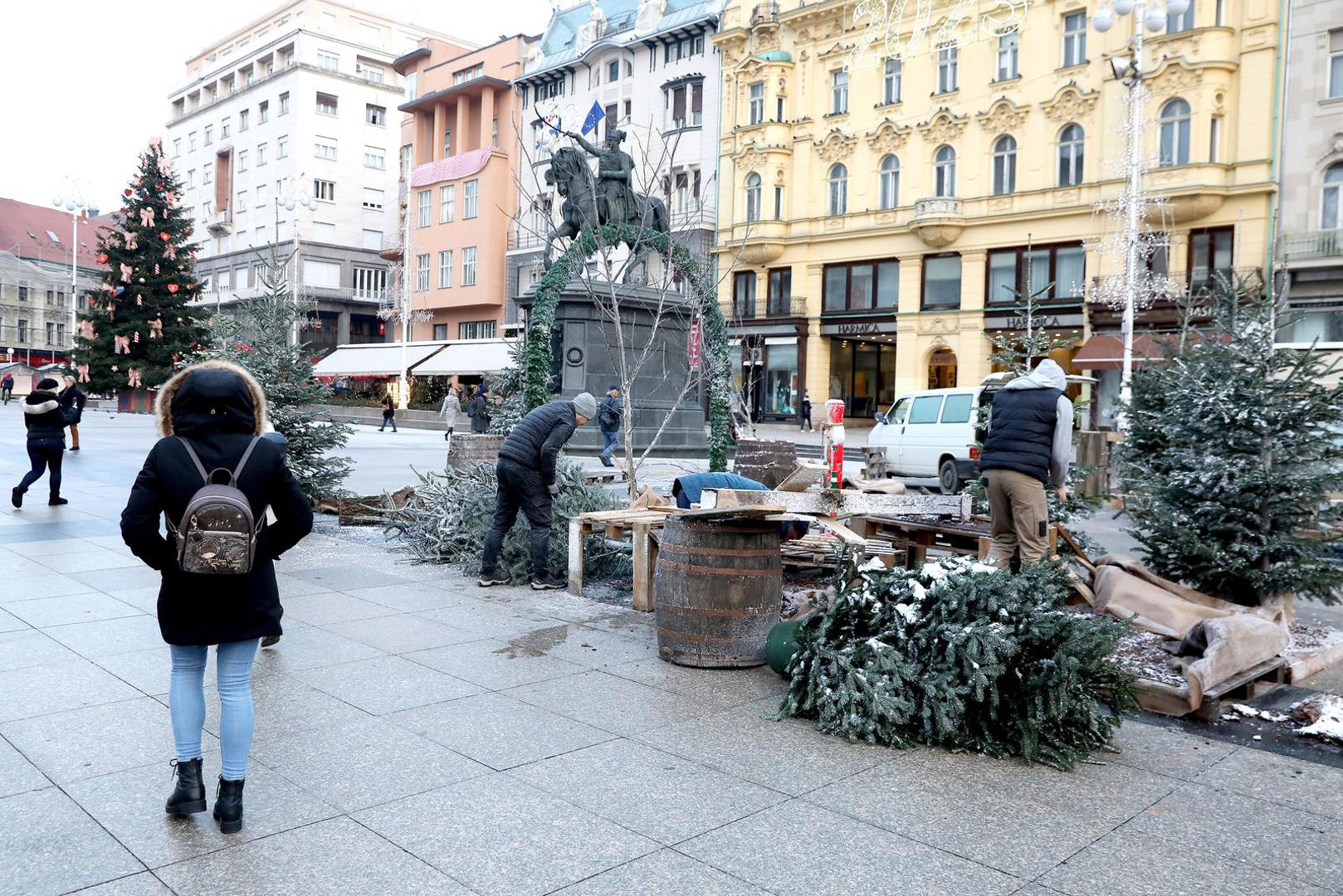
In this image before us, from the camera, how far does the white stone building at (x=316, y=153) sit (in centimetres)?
6762

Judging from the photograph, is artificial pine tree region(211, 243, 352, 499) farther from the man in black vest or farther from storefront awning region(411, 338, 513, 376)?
storefront awning region(411, 338, 513, 376)

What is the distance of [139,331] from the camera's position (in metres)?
45.5

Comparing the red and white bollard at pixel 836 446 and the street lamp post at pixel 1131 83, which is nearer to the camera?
the red and white bollard at pixel 836 446

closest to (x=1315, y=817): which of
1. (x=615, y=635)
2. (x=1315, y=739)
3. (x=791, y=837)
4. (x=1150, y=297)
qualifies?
(x=1315, y=739)

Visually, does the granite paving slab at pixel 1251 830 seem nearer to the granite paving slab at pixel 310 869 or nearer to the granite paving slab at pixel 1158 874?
the granite paving slab at pixel 1158 874

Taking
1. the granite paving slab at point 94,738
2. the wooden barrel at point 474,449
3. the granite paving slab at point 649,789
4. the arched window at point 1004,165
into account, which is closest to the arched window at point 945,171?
the arched window at point 1004,165

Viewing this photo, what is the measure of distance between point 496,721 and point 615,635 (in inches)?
75.6

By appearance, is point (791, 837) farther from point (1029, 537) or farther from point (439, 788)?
point (1029, 537)

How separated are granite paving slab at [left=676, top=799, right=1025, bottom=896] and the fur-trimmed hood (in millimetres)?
2192

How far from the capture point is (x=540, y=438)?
826cm

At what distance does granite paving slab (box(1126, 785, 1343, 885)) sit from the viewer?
3.70m

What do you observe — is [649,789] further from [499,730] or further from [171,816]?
[171,816]

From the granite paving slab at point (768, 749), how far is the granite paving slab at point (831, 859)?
14.9 inches

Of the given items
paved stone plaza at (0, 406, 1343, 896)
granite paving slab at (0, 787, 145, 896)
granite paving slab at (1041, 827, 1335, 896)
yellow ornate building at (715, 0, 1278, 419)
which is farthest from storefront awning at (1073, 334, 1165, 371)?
granite paving slab at (0, 787, 145, 896)
